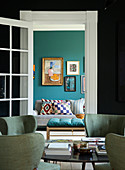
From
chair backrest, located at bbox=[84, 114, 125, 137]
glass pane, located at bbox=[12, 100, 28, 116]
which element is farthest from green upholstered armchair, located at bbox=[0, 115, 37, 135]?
glass pane, located at bbox=[12, 100, 28, 116]

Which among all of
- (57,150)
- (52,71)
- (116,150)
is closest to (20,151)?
(57,150)

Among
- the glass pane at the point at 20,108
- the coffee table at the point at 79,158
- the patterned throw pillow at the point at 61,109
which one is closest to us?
the coffee table at the point at 79,158

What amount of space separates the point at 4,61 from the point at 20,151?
267 centimetres

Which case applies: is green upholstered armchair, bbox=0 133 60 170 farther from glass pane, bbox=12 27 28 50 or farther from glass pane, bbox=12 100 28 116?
glass pane, bbox=12 27 28 50

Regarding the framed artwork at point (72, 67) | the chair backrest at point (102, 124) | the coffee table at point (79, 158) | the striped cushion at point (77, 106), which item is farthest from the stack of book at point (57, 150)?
the framed artwork at point (72, 67)

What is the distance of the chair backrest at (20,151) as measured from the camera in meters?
2.13

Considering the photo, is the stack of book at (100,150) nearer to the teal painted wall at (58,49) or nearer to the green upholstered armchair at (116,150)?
the green upholstered armchair at (116,150)

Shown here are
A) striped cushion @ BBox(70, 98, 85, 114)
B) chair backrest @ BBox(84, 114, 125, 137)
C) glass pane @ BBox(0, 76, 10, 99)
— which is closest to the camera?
chair backrest @ BBox(84, 114, 125, 137)

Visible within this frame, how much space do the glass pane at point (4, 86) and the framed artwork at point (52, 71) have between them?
483 centimetres

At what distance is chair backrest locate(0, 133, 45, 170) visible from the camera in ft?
6.98

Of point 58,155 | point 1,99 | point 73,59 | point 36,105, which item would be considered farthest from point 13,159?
point 73,59

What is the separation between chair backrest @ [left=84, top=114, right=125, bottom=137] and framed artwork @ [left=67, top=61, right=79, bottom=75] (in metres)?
5.65

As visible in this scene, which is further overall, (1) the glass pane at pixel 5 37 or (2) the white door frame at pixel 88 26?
(2) the white door frame at pixel 88 26

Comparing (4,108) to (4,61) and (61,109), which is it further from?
(61,109)
